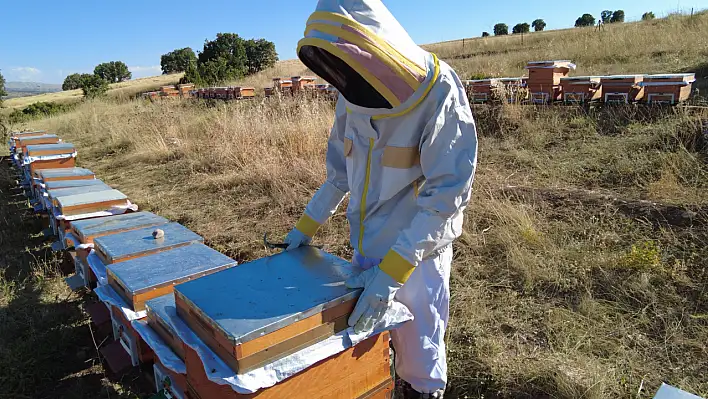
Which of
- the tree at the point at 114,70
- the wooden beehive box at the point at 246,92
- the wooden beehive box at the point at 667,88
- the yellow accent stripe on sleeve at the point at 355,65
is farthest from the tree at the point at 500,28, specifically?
the tree at the point at 114,70

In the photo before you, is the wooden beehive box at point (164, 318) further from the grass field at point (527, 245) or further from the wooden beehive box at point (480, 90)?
the wooden beehive box at point (480, 90)

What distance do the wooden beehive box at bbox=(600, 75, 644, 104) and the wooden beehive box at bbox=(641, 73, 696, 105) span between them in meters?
0.10

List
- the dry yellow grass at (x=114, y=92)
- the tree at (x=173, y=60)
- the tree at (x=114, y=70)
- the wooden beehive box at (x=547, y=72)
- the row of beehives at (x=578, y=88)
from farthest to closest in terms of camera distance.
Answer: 1. the tree at (x=114, y=70)
2. the tree at (x=173, y=60)
3. the dry yellow grass at (x=114, y=92)
4. the wooden beehive box at (x=547, y=72)
5. the row of beehives at (x=578, y=88)

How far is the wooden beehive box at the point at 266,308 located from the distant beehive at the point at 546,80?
6189 millimetres

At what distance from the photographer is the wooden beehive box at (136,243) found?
2.39 m

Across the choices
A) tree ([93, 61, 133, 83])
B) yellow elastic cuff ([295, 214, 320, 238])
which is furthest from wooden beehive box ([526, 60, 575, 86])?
tree ([93, 61, 133, 83])

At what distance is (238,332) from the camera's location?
1.26 metres

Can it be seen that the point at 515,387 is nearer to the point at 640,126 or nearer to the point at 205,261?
the point at 205,261

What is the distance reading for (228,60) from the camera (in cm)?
2462

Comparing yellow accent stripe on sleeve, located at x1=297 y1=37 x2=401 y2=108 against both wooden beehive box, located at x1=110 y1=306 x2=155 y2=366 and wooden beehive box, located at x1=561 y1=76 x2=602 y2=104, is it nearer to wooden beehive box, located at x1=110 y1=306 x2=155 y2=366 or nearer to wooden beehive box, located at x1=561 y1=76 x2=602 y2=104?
wooden beehive box, located at x1=110 y1=306 x2=155 y2=366

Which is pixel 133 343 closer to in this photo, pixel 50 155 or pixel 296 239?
pixel 296 239

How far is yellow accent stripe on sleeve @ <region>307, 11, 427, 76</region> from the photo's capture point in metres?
1.38

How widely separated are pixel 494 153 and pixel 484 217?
2.10 m

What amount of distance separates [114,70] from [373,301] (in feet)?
273
